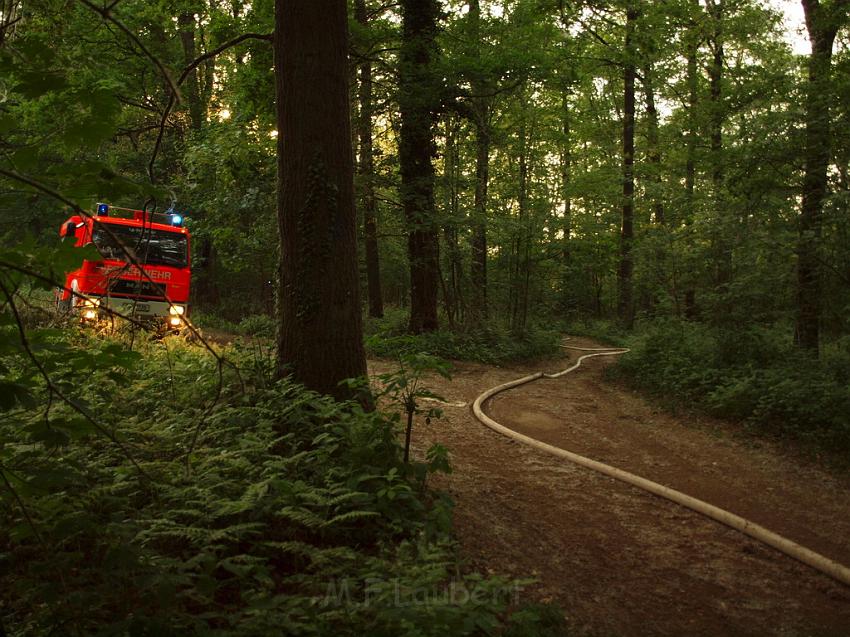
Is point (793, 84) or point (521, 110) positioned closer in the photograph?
point (793, 84)

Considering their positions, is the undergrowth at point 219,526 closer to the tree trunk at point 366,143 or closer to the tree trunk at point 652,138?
the tree trunk at point 366,143

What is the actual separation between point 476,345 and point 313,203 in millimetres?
8726

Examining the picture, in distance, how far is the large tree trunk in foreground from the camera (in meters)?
5.39

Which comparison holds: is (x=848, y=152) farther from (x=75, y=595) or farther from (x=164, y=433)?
(x=75, y=595)

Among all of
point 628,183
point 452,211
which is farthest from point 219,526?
point 628,183

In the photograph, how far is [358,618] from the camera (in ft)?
8.50

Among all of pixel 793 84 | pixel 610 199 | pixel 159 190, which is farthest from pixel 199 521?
pixel 610 199

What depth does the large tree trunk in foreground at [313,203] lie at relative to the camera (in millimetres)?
5387

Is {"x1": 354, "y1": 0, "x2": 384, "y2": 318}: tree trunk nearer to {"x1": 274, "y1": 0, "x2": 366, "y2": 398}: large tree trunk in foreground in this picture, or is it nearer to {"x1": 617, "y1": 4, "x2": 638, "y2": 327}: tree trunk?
{"x1": 274, "y1": 0, "x2": 366, "y2": 398}: large tree trunk in foreground

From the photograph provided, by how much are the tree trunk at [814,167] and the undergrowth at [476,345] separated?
→ 6058 mm

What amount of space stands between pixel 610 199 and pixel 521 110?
7711 millimetres

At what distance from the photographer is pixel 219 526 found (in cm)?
346

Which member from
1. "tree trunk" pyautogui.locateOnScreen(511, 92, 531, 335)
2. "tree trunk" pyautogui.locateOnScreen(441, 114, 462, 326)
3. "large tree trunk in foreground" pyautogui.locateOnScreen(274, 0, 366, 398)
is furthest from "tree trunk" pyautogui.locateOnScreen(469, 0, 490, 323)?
"large tree trunk in foreground" pyautogui.locateOnScreen(274, 0, 366, 398)

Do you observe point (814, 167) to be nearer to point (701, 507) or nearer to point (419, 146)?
point (701, 507)
